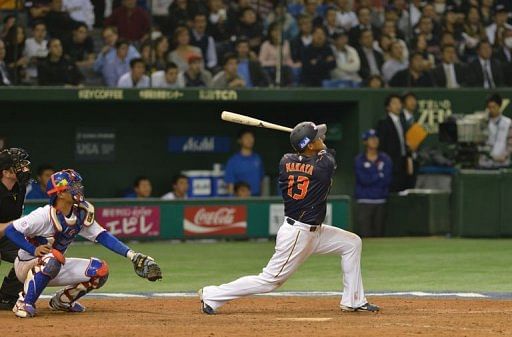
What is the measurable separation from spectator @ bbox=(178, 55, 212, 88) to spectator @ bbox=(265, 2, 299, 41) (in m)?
1.22

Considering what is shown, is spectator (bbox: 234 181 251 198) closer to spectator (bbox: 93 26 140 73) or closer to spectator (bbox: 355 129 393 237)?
spectator (bbox: 355 129 393 237)

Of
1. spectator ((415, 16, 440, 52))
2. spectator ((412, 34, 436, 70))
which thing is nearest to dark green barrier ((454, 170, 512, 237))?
spectator ((412, 34, 436, 70))

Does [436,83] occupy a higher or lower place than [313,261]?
higher

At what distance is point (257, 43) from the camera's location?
18.3m

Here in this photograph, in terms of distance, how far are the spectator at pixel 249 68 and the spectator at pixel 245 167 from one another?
786 millimetres

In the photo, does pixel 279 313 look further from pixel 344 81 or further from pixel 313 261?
pixel 344 81

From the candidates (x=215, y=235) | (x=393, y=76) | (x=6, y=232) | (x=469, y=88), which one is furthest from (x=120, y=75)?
(x=6, y=232)

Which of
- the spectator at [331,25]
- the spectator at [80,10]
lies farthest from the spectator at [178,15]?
the spectator at [331,25]

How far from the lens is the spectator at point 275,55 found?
18.2 meters

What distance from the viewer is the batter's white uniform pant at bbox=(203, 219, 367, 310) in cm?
977

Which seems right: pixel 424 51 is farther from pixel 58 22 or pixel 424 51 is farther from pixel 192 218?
pixel 58 22

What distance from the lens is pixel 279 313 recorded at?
1013cm

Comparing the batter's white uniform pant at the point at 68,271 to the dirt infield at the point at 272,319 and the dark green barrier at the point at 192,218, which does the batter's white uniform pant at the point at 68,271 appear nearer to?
the dirt infield at the point at 272,319

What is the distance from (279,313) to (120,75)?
26.5 feet
